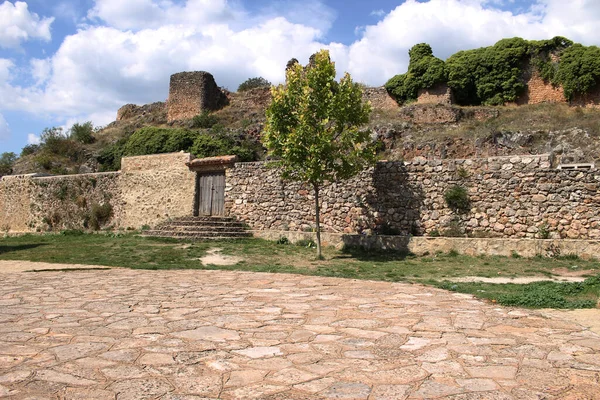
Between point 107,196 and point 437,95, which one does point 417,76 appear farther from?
point 107,196

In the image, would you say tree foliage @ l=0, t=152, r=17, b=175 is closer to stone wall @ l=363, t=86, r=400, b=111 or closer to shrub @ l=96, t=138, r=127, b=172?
shrub @ l=96, t=138, r=127, b=172

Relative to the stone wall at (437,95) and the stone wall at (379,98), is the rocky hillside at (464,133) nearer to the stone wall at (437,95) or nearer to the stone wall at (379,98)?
the stone wall at (379,98)

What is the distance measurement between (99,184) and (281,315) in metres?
18.1

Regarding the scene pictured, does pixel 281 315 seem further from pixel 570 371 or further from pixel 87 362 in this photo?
pixel 570 371

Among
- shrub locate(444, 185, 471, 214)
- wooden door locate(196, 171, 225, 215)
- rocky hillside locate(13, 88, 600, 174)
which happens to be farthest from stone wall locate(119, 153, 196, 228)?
shrub locate(444, 185, 471, 214)

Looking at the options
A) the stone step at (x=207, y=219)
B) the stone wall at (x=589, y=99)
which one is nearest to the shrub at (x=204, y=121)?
the stone step at (x=207, y=219)

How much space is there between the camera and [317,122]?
13.5 meters

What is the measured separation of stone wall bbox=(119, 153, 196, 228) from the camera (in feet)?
62.7

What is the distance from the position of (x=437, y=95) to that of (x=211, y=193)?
17.7 meters

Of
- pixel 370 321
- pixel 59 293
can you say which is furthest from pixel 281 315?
pixel 59 293

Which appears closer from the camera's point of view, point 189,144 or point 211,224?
point 211,224

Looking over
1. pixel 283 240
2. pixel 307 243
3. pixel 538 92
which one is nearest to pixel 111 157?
pixel 283 240

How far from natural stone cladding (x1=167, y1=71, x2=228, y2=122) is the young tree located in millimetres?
25715

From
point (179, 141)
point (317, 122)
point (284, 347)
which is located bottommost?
point (284, 347)
